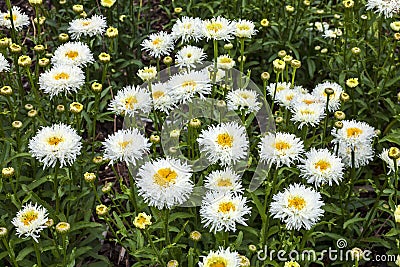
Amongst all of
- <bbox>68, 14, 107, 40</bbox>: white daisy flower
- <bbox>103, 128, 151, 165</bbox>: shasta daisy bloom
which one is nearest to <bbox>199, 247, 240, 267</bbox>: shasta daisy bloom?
<bbox>103, 128, 151, 165</bbox>: shasta daisy bloom

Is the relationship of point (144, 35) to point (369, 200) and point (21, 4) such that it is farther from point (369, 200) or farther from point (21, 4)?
point (369, 200)

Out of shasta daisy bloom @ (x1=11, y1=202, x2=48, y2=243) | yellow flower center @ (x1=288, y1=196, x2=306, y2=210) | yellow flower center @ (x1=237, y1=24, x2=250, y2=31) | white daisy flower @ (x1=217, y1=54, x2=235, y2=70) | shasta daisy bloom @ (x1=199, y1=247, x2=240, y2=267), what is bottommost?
shasta daisy bloom @ (x1=199, y1=247, x2=240, y2=267)

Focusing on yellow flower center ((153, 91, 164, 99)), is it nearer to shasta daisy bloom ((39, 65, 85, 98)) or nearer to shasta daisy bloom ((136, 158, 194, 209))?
shasta daisy bloom ((39, 65, 85, 98))

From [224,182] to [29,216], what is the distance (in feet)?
3.36

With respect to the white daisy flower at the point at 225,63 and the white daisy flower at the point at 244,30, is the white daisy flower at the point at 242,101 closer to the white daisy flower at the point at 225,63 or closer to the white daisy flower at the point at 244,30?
the white daisy flower at the point at 225,63

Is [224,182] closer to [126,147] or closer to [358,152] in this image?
[126,147]

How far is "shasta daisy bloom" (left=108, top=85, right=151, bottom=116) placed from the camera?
11.0ft

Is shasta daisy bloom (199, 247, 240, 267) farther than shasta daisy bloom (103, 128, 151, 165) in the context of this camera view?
No

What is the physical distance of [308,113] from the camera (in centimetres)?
329

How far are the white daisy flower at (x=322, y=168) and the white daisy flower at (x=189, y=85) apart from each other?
72 centimetres

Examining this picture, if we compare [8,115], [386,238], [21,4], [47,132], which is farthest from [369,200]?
[21,4]

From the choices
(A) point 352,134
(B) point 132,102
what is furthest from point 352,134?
(B) point 132,102

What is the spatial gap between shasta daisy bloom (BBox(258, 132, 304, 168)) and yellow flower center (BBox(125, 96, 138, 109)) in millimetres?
824

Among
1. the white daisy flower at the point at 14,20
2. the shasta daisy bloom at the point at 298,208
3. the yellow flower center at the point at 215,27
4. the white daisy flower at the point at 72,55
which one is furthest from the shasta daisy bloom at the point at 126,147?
the white daisy flower at the point at 14,20
